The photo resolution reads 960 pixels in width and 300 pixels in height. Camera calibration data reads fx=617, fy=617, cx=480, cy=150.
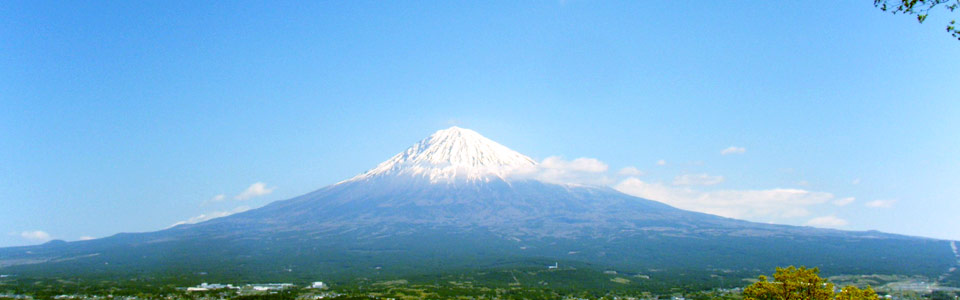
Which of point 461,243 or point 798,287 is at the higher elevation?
point 461,243

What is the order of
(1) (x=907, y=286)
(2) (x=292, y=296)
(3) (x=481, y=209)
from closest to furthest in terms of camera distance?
1. (2) (x=292, y=296)
2. (1) (x=907, y=286)
3. (3) (x=481, y=209)

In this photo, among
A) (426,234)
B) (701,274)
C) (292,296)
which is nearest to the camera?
(292,296)

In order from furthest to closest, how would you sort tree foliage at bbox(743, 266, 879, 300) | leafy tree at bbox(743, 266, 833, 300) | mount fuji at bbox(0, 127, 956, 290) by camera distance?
mount fuji at bbox(0, 127, 956, 290) < leafy tree at bbox(743, 266, 833, 300) < tree foliage at bbox(743, 266, 879, 300)

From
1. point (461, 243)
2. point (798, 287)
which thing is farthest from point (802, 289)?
point (461, 243)

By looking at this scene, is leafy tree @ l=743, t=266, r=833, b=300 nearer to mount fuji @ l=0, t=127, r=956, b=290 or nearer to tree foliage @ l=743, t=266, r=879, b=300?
tree foliage @ l=743, t=266, r=879, b=300

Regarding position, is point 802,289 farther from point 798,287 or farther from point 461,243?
point 461,243

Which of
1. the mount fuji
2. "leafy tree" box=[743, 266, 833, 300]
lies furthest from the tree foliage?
the mount fuji

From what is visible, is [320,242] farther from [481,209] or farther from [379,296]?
[379,296]

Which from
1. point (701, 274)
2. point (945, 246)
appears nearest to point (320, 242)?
point (701, 274)

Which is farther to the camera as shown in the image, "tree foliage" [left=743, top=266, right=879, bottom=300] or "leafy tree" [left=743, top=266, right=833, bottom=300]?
"leafy tree" [left=743, top=266, right=833, bottom=300]
